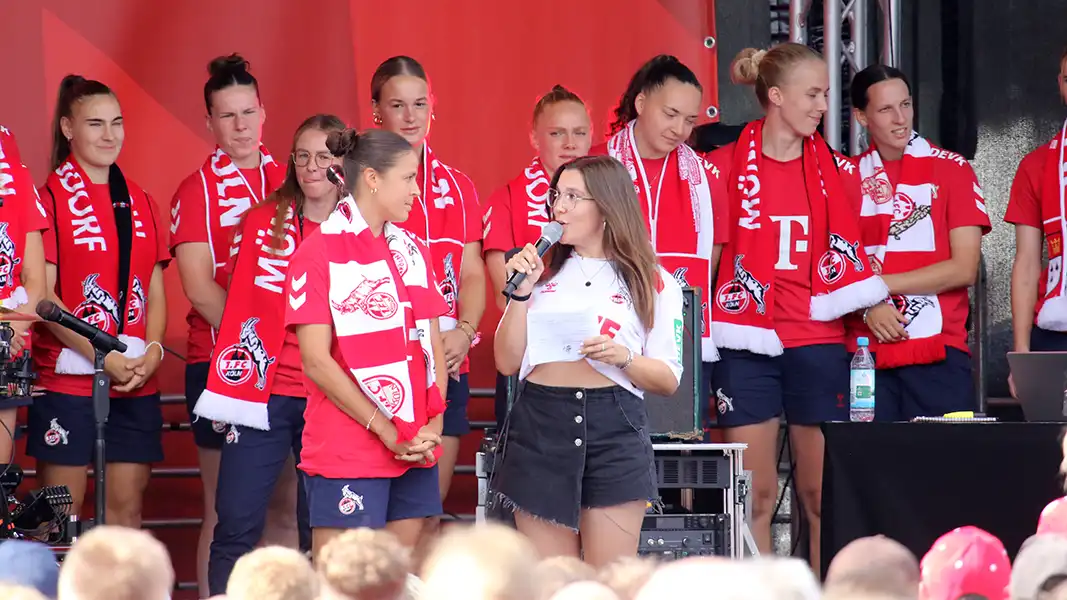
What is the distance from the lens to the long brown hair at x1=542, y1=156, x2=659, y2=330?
334cm

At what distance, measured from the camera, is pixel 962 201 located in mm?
4973

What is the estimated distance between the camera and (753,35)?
618 cm

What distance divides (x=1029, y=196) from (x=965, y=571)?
364 cm

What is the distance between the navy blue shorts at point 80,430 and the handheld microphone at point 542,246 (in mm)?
2080

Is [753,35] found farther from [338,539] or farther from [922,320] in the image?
[338,539]

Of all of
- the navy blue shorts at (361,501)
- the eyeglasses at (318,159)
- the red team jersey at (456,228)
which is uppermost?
the eyeglasses at (318,159)

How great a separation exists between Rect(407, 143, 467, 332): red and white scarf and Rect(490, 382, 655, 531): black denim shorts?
4.92ft

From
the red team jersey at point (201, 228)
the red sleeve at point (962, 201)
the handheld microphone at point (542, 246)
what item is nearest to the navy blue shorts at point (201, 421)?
the red team jersey at point (201, 228)

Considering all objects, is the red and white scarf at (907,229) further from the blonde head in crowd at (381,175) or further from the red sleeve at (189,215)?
the red sleeve at (189,215)

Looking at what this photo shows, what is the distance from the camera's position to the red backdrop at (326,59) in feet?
17.4

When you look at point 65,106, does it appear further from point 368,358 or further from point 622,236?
point 622,236

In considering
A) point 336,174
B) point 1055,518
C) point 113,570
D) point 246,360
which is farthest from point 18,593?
point 246,360

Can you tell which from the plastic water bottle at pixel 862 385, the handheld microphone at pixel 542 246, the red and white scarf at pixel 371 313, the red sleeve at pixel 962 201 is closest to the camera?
the handheld microphone at pixel 542 246

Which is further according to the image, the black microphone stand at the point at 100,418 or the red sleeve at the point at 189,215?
the red sleeve at the point at 189,215
